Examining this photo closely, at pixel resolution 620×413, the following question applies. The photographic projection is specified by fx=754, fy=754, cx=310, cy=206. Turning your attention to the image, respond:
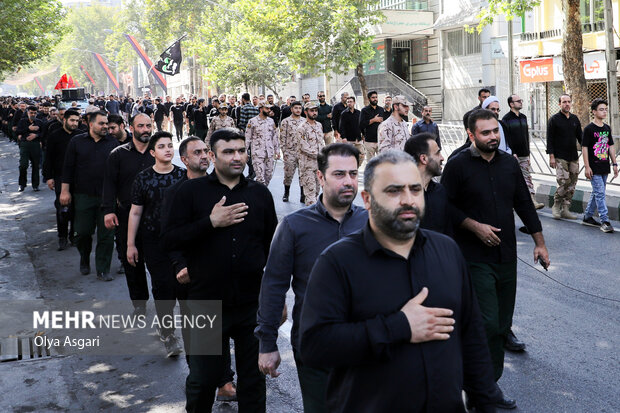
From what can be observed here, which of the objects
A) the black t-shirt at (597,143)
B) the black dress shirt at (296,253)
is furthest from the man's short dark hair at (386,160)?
the black t-shirt at (597,143)

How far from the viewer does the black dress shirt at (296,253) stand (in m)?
3.57

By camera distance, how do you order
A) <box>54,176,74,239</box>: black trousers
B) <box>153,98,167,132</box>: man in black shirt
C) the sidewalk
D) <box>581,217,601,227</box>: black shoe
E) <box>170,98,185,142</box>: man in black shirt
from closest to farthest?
1. <box>54,176,74,239</box>: black trousers
2. <box>581,217,601,227</box>: black shoe
3. the sidewalk
4. <box>153,98,167,132</box>: man in black shirt
5. <box>170,98,185,142</box>: man in black shirt

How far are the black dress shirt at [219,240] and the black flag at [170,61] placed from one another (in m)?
29.6

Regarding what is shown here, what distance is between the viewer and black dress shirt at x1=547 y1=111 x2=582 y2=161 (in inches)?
444

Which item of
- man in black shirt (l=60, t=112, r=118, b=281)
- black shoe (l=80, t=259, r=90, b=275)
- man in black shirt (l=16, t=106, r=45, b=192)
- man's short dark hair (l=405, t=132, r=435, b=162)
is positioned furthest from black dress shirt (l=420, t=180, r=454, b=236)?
man in black shirt (l=16, t=106, r=45, b=192)

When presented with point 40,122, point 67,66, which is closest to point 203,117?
point 40,122

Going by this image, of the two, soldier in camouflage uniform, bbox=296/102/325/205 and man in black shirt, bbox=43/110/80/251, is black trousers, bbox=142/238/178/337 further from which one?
soldier in camouflage uniform, bbox=296/102/325/205

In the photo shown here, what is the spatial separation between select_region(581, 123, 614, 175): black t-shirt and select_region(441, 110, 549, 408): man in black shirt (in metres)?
6.06

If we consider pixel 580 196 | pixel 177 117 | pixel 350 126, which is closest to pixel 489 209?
pixel 580 196

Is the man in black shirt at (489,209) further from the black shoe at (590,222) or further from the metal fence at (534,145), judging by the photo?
the metal fence at (534,145)

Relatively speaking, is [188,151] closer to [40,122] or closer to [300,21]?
[40,122]

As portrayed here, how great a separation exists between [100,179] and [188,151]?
3.71 metres

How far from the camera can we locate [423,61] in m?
39.6

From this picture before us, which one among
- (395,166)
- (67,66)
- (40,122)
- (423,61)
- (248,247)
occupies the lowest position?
(248,247)
